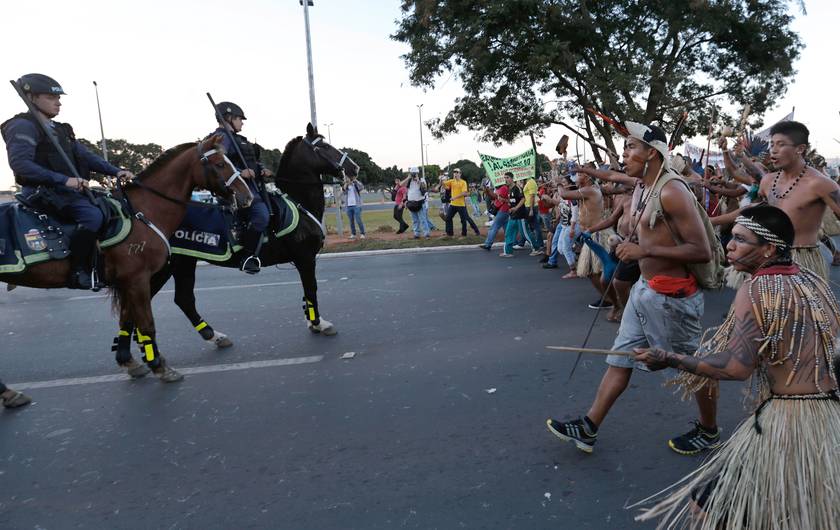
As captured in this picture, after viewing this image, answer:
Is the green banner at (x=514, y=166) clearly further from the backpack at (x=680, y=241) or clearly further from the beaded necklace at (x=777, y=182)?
the backpack at (x=680, y=241)

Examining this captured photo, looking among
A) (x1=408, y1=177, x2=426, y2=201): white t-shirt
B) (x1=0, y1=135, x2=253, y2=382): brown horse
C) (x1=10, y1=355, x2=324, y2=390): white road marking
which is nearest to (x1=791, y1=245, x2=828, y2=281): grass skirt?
(x1=10, y1=355, x2=324, y2=390): white road marking

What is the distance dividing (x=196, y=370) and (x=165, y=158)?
202 centimetres

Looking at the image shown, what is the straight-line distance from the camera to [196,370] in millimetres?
5262

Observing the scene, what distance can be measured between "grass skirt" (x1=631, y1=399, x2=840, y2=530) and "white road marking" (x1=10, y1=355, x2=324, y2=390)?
3.80 metres

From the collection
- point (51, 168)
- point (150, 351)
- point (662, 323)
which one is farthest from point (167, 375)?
point (662, 323)

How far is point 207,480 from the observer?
3.28 metres

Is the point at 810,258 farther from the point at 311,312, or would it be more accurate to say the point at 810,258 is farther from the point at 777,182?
the point at 311,312

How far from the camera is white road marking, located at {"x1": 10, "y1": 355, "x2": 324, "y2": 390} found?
5043mm

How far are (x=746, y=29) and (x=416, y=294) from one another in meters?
13.4

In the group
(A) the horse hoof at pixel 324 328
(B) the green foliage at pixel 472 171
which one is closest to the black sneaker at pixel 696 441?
(A) the horse hoof at pixel 324 328

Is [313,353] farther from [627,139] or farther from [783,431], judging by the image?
[783,431]

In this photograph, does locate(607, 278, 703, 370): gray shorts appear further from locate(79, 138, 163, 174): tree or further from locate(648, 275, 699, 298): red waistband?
locate(79, 138, 163, 174): tree

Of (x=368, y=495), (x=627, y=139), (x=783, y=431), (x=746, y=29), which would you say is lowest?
(x=368, y=495)

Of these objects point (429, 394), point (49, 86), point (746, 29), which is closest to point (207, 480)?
point (429, 394)
